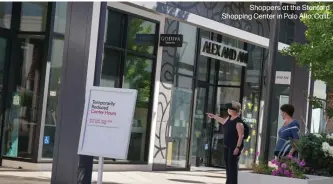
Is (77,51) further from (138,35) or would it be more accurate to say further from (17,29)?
(138,35)

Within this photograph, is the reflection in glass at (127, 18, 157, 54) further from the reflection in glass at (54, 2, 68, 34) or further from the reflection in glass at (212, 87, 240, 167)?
the reflection in glass at (212, 87, 240, 167)

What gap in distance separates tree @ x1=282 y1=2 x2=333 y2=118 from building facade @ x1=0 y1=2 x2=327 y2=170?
101cm

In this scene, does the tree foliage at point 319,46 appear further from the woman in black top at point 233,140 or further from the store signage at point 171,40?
the store signage at point 171,40

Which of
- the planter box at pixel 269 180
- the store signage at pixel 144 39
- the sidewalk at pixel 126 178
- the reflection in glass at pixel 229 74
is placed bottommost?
the sidewalk at pixel 126 178

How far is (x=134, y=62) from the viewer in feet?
51.5

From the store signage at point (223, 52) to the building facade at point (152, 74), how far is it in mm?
32

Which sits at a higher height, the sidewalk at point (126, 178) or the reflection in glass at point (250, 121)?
the reflection in glass at point (250, 121)

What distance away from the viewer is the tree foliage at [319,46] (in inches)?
460

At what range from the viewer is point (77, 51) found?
8.75 m

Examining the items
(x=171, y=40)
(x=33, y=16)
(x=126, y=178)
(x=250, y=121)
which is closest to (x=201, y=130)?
(x=250, y=121)

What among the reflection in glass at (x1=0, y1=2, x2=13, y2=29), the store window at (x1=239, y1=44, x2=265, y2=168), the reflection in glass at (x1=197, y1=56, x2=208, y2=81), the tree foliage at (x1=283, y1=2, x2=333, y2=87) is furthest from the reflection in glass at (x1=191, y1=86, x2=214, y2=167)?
the tree foliage at (x1=283, y1=2, x2=333, y2=87)

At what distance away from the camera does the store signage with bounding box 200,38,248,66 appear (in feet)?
60.3

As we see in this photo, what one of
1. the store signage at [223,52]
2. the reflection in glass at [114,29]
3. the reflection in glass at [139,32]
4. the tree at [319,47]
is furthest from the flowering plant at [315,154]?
the store signage at [223,52]

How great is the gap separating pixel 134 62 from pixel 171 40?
116 centimetres
